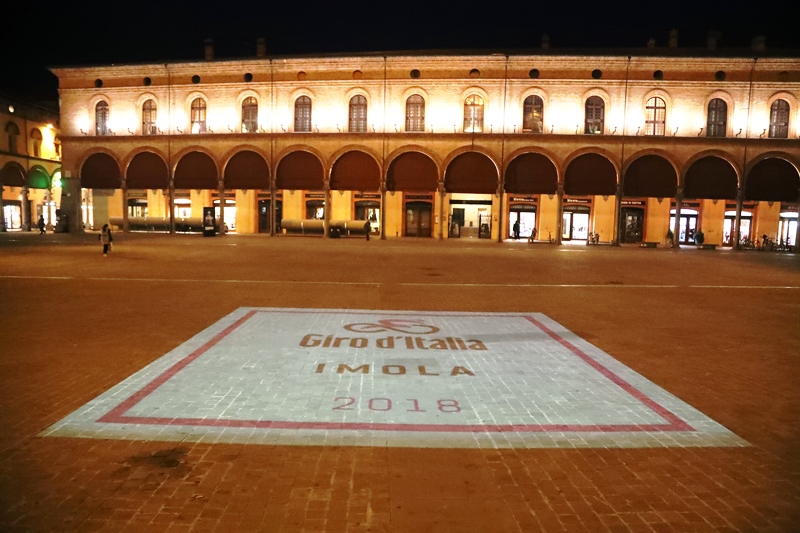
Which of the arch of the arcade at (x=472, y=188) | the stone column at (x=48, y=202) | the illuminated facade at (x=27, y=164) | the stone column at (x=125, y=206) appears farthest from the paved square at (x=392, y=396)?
the stone column at (x=48, y=202)

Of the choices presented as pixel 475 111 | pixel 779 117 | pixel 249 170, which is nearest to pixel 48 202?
pixel 249 170

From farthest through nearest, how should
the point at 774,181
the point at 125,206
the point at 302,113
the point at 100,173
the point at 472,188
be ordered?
1. the point at 100,173
2. the point at 125,206
3. the point at 302,113
4. the point at 472,188
5. the point at 774,181

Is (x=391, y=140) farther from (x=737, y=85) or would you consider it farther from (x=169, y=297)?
(x=169, y=297)

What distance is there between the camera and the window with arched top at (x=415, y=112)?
38.0 m

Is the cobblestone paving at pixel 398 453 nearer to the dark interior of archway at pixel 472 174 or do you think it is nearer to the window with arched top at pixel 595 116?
the dark interior of archway at pixel 472 174

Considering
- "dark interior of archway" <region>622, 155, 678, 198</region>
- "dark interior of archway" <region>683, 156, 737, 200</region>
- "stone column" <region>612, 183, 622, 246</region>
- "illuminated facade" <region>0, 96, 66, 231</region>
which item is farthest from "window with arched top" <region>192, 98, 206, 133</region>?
"dark interior of archway" <region>683, 156, 737, 200</region>

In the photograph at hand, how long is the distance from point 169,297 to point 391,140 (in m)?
27.5

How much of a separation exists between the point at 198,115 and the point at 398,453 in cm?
4103

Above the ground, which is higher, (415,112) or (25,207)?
(415,112)

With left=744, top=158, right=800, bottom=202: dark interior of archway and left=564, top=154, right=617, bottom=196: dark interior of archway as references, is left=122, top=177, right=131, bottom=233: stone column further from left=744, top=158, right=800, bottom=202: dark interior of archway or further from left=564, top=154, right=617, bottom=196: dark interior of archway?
left=744, top=158, right=800, bottom=202: dark interior of archway

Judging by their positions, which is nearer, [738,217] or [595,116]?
[738,217]

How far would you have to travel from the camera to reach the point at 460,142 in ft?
123

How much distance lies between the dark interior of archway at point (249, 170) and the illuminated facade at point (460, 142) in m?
0.16

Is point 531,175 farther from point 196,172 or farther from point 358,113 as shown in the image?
point 196,172
